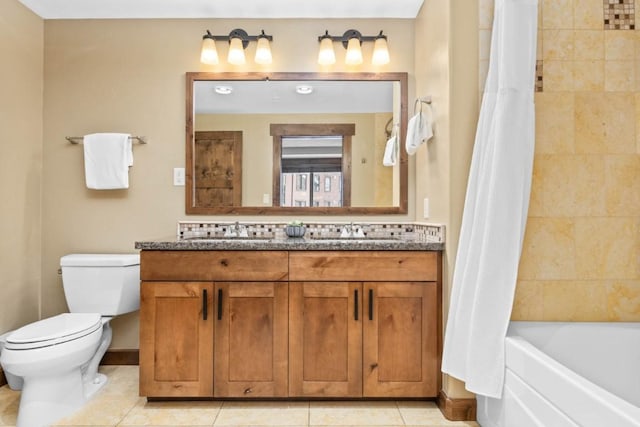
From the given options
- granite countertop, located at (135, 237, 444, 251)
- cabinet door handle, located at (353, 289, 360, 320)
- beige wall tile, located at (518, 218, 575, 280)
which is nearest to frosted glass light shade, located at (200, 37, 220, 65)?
granite countertop, located at (135, 237, 444, 251)

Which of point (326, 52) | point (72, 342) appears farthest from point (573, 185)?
point (72, 342)

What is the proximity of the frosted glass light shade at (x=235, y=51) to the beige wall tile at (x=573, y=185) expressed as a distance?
1.82 m

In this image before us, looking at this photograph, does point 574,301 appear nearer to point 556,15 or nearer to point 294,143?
point 556,15

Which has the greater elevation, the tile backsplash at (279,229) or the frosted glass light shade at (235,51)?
the frosted glass light shade at (235,51)

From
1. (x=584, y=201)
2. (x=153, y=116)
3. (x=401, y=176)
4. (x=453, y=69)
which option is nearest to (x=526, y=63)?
(x=453, y=69)

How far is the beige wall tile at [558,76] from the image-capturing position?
1778mm

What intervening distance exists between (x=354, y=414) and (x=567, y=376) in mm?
1035

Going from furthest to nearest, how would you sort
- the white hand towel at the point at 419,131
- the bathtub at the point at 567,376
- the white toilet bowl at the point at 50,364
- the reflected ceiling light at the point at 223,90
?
1. the reflected ceiling light at the point at 223,90
2. the white hand towel at the point at 419,131
3. the white toilet bowl at the point at 50,364
4. the bathtub at the point at 567,376

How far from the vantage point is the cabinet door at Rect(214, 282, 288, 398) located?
1912 millimetres

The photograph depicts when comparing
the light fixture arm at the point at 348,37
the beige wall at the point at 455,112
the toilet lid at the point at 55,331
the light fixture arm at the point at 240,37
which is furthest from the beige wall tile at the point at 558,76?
the toilet lid at the point at 55,331

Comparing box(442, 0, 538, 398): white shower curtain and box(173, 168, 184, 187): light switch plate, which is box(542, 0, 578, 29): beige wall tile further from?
box(173, 168, 184, 187): light switch plate

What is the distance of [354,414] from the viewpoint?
1.88 meters

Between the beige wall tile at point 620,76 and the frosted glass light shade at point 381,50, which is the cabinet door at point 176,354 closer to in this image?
the frosted glass light shade at point 381,50

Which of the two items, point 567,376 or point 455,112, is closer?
point 567,376
